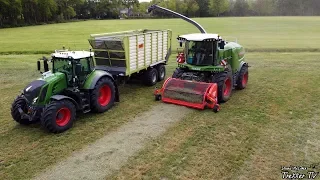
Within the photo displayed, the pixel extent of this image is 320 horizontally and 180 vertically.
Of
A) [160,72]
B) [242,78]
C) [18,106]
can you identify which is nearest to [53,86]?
[18,106]

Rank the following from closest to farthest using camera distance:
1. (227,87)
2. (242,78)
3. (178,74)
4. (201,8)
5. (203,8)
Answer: (227,87), (178,74), (242,78), (203,8), (201,8)

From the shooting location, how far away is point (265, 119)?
966 cm

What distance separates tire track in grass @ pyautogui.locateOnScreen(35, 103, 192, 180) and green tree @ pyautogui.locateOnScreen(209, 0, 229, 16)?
110 metres

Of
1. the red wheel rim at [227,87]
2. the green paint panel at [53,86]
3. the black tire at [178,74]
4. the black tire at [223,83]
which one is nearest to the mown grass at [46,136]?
the green paint panel at [53,86]

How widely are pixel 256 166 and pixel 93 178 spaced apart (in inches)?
140

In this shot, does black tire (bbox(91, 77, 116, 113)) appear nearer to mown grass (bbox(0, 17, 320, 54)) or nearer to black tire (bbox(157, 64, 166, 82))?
black tire (bbox(157, 64, 166, 82))

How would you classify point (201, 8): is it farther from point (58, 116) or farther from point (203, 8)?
point (58, 116)

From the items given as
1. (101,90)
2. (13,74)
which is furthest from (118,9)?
(101,90)

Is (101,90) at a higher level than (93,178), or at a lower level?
higher

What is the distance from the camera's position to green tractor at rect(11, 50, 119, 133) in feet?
27.7

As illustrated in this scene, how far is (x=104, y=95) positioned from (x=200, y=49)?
4.06 metres

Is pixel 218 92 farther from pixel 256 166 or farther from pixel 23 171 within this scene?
pixel 23 171

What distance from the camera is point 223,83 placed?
36.3 feet

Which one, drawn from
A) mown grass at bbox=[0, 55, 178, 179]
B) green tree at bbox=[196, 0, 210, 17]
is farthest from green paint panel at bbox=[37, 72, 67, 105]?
green tree at bbox=[196, 0, 210, 17]
